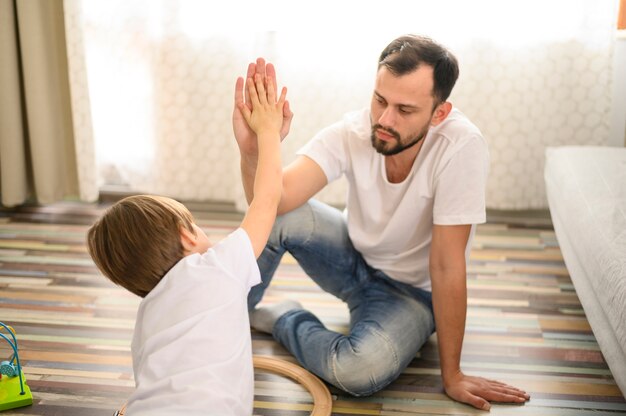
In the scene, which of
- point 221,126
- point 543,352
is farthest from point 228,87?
point 543,352

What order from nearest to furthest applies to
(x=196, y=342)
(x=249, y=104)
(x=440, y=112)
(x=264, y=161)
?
(x=196, y=342)
(x=264, y=161)
(x=249, y=104)
(x=440, y=112)

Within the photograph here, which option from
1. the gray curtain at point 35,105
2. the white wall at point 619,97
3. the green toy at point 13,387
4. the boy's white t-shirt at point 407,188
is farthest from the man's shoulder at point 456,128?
the gray curtain at point 35,105

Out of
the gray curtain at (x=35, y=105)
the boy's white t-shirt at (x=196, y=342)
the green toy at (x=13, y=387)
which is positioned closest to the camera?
the boy's white t-shirt at (x=196, y=342)

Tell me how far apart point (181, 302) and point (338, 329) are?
1002 mm

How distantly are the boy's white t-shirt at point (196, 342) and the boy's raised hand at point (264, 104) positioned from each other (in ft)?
1.14

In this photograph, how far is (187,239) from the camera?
58.2 inches

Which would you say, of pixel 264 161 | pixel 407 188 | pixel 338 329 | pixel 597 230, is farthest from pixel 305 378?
pixel 597 230

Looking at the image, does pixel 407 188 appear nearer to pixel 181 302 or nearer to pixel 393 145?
pixel 393 145

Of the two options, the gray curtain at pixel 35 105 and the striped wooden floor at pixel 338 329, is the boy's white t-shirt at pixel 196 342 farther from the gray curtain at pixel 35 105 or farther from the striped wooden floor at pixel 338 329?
the gray curtain at pixel 35 105

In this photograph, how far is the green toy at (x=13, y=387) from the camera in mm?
1888

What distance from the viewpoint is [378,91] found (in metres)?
1.94

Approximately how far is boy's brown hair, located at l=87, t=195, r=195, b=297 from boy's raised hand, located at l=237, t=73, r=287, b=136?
12.9 inches

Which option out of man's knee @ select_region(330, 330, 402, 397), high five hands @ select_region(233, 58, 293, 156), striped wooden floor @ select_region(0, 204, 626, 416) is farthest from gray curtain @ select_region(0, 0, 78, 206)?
man's knee @ select_region(330, 330, 402, 397)

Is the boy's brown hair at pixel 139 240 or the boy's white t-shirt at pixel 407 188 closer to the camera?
the boy's brown hair at pixel 139 240
